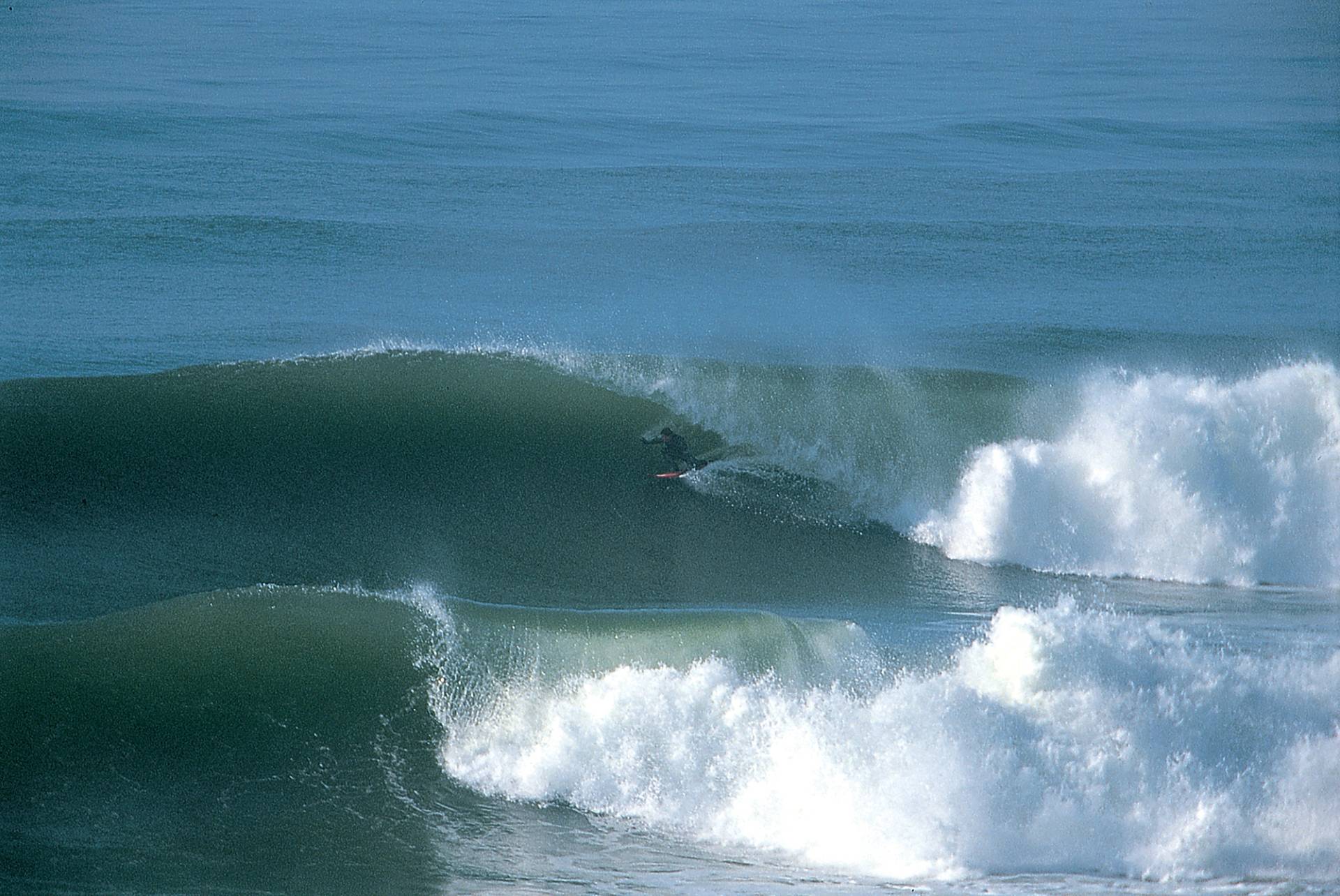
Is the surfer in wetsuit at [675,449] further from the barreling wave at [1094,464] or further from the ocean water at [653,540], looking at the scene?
the barreling wave at [1094,464]

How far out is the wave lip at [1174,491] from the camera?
30.2 ft

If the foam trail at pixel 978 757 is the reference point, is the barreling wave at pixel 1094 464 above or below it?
above

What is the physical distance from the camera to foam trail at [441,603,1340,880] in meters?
5.41

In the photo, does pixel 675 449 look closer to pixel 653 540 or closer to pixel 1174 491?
pixel 653 540

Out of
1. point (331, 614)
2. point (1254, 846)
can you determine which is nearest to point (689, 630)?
point (331, 614)

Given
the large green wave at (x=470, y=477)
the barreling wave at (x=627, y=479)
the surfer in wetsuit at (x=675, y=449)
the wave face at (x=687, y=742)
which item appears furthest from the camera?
the surfer in wetsuit at (x=675, y=449)

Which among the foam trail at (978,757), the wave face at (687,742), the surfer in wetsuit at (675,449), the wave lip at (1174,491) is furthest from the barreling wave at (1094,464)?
the foam trail at (978,757)

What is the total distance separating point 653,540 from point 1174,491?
3.95 metres

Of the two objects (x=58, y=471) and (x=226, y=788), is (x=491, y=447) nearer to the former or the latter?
(x=58, y=471)

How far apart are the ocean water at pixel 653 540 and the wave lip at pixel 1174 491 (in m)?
0.04

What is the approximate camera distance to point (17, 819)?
514cm

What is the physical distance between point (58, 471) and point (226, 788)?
4165 millimetres

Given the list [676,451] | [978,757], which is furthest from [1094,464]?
[978,757]

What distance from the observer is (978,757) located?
18.7 feet
